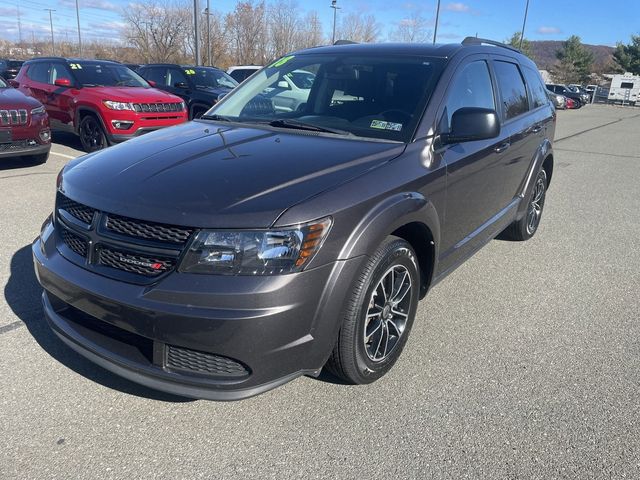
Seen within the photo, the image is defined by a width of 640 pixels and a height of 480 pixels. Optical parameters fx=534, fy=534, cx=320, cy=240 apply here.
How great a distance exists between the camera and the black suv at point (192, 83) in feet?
40.2

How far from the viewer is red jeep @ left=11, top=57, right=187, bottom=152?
882 cm


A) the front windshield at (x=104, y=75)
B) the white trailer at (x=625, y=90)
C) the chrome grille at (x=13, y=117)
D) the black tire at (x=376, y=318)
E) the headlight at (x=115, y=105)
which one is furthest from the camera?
the white trailer at (x=625, y=90)

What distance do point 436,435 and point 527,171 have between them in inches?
124

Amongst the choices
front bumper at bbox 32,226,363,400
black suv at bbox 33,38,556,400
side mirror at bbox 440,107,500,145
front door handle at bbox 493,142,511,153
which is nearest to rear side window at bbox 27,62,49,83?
black suv at bbox 33,38,556,400

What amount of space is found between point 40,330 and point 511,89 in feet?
13.2

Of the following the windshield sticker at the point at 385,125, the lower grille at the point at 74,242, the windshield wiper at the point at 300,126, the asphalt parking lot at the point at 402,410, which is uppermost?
the windshield sticker at the point at 385,125

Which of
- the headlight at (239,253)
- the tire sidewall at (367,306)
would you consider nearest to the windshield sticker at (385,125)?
the tire sidewall at (367,306)

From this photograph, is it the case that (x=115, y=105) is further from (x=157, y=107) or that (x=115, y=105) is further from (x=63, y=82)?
(x=63, y=82)

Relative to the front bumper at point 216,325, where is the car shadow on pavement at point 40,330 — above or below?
below

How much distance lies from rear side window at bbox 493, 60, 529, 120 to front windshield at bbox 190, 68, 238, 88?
9.30m

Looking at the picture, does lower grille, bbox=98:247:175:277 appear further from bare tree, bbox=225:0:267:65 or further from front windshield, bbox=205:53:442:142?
bare tree, bbox=225:0:267:65

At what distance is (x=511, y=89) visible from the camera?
4543 millimetres

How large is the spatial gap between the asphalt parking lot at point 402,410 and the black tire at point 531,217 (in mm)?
1256

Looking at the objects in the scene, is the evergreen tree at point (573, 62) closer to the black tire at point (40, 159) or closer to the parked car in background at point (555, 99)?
the parked car in background at point (555, 99)
